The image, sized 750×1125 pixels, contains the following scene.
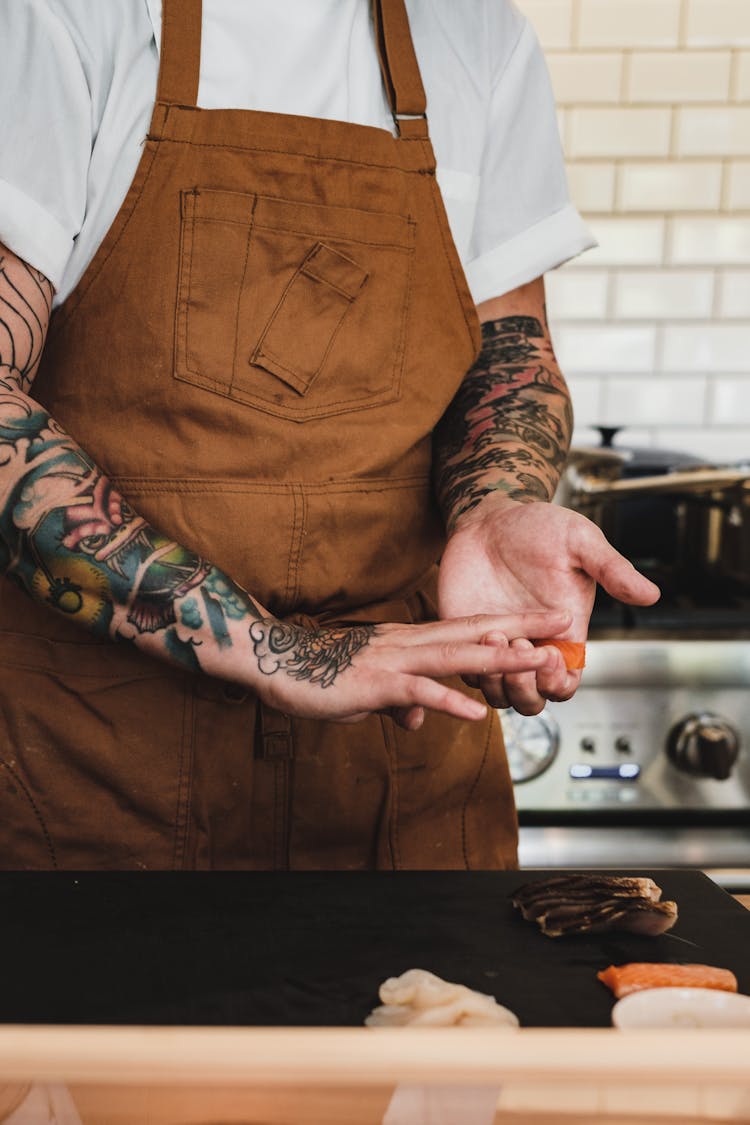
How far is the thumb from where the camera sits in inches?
36.0

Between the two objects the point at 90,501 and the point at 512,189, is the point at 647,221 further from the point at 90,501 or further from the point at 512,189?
the point at 90,501

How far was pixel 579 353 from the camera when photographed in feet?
7.40

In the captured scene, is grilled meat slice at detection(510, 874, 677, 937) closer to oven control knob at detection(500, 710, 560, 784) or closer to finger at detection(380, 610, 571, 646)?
finger at detection(380, 610, 571, 646)

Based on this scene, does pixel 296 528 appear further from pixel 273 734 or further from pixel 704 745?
pixel 704 745

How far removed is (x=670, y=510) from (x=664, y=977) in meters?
1.37

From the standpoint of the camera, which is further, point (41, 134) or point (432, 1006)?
point (41, 134)

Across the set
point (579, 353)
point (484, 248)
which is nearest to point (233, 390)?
point (484, 248)

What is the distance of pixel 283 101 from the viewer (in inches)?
45.6

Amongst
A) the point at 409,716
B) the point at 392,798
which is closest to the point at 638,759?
the point at 392,798

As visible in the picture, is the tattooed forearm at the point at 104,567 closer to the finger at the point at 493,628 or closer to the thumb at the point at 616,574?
the finger at the point at 493,628

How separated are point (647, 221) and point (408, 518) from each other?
1.27 metres

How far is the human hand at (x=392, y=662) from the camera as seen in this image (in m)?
0.88

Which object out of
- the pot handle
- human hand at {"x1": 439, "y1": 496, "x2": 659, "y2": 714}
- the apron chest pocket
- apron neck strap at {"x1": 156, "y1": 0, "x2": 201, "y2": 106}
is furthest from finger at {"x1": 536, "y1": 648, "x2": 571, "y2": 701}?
the pot handle

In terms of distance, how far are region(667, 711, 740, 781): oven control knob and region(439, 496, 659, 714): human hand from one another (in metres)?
0.69
